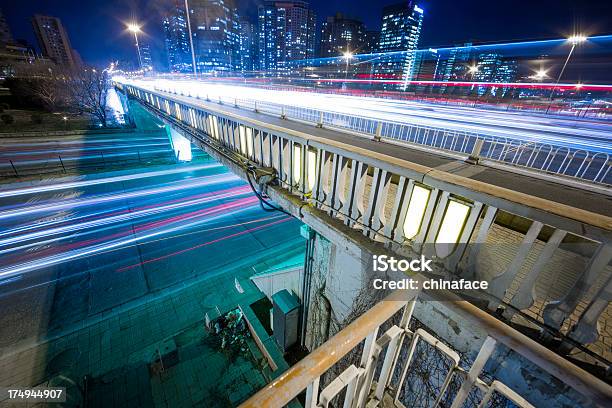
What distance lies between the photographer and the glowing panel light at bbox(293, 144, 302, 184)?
4.59m

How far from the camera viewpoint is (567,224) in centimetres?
183

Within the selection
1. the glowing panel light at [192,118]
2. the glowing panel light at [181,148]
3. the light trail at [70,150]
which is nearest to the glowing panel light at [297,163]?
→ the glowing panel light at [192,118]

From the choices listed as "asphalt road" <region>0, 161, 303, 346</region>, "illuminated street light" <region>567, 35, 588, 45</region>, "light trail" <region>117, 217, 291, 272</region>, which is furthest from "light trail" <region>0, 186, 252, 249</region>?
"illuminated street light" <region>567, 35, 588, 45</region>

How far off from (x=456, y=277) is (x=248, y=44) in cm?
19138

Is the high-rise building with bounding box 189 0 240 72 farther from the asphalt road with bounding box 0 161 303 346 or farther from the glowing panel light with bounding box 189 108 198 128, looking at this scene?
the glowing panel light with bounding box 189 108 198 128

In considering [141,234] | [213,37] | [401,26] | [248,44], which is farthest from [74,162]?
[248,44]

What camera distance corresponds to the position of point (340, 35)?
137250 mm

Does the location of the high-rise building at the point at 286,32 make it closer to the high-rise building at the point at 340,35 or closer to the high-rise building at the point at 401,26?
the high-rise building at the point at 340,35

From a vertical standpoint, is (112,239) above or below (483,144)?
below

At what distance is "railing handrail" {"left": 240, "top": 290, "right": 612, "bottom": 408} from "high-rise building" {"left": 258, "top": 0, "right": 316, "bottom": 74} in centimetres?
15876

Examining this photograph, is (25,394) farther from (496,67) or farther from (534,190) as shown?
(496,67)

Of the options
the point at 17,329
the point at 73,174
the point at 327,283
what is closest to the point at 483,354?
the point at 327,283

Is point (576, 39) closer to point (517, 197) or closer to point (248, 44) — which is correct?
point (517, 197)

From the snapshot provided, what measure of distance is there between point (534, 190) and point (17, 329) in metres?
14.7
